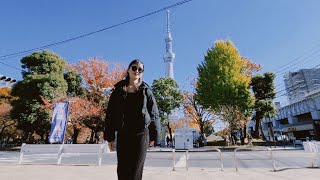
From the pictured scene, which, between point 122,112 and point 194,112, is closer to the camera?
point 122,112

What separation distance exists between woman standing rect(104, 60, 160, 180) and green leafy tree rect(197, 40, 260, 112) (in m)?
23.4

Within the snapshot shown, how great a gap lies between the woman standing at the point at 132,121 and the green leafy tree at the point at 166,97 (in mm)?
29625

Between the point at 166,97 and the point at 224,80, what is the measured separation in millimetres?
9510

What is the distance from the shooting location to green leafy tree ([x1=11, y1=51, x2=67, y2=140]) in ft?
78.8

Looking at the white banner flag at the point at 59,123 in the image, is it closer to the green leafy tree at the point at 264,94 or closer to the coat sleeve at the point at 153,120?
the coat sleeve at the point at 153,120

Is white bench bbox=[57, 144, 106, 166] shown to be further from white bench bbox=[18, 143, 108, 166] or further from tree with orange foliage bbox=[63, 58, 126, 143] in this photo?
tree with orange foliage bbox=[63, 58, 126, 143]

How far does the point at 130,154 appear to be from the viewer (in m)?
2.27

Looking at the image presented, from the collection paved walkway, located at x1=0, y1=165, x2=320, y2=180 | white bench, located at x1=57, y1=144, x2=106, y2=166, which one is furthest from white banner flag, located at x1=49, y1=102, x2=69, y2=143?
paved walkway, located at x1=0, y1=165, x2=320, y2=180

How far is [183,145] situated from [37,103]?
1481cm

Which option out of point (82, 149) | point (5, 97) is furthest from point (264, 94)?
point (5, 97)

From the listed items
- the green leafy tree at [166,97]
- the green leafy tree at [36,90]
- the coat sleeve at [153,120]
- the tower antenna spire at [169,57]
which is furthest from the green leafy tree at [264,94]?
the tower antenna spire at [169,57]

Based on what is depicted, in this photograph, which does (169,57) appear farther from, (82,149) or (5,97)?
(82,149)

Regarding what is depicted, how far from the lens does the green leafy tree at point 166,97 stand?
3244cm

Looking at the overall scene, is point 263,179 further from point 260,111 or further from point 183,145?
point 260,111
